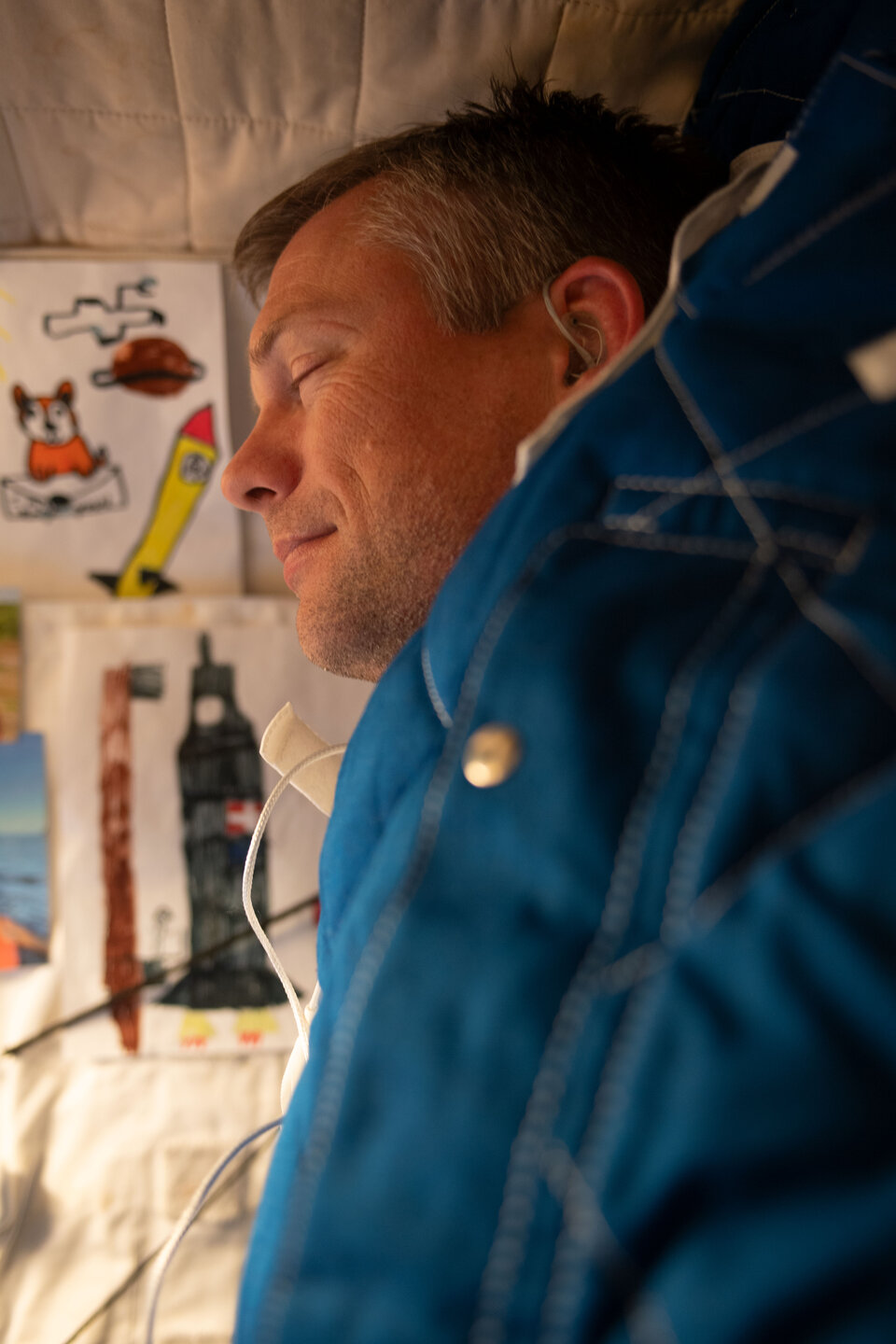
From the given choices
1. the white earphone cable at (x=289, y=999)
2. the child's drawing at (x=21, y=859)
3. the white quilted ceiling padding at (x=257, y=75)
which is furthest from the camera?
the child's drawing at (x=21, y=859)

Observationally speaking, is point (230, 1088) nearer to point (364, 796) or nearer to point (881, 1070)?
point (364, 796)

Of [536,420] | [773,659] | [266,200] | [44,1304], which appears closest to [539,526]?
[773,659]

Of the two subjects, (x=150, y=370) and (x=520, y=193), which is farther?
(x=150, y=370)

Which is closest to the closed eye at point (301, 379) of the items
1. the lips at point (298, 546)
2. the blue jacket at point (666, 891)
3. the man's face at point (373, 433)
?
the man's face at point (373, 433)

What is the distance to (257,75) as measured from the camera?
724 millimetres

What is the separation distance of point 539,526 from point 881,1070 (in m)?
0.24

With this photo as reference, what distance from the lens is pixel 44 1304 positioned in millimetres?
784

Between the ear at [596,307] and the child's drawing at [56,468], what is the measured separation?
491 mm

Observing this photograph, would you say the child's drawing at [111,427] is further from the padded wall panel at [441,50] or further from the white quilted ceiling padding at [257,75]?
the padded wall panel at [441,50]

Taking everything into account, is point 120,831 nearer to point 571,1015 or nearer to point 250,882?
point 250,882

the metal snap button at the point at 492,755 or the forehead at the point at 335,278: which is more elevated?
the forehead at the point at 335,278

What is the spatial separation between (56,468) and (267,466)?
0.31 meters

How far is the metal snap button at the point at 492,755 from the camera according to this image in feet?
1.20

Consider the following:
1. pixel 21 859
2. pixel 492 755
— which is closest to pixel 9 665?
pixel 21 859
